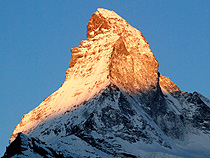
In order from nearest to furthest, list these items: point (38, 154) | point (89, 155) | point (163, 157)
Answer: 1. point (38, 154)
2. point (89, 155)
3. point (163, 157)

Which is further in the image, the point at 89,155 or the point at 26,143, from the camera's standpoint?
the point at 89,155

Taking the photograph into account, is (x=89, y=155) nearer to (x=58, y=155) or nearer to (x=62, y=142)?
(x=62, y=142)

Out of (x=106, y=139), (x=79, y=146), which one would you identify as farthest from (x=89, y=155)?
(x=106, y=139)

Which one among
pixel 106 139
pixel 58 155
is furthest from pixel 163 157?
pixel 58 155

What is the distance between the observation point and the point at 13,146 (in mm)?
149875

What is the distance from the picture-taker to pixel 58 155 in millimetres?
153375

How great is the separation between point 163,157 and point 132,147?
395 inches

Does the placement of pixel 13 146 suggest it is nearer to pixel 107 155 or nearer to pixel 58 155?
pixel 58 155

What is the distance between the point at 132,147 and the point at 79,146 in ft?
65.7

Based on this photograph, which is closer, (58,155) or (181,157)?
(58,155)

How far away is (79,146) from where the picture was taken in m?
185

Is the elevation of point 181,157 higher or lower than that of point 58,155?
higher

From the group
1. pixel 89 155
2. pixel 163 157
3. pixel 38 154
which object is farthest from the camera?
pixel 163 157

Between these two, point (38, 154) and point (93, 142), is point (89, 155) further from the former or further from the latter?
point (38, 154)
